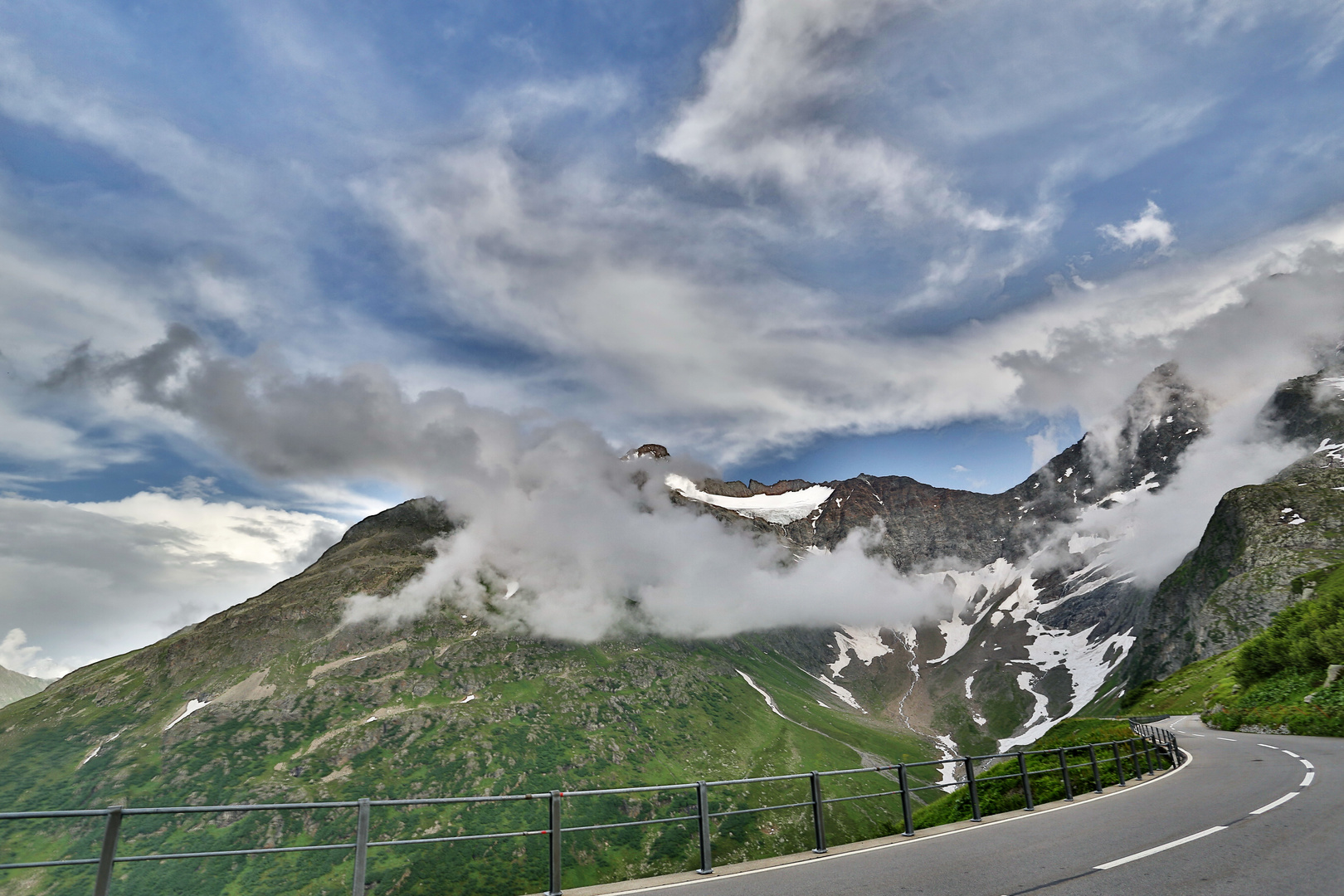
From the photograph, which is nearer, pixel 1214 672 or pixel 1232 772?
pixel 1232 772

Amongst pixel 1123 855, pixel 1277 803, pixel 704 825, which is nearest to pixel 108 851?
pixel 704 825

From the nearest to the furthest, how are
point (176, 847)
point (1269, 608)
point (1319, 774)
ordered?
1. point (1319, 774)
2. point (1269, 608)
3. point (176, 847)

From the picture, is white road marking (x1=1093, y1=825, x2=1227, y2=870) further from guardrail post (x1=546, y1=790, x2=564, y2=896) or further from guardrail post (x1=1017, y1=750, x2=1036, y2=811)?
guardrail post (x1=546, y1=790, x2=564, y2=896)

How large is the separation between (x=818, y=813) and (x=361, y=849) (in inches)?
357

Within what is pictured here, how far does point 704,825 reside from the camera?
13.0 m

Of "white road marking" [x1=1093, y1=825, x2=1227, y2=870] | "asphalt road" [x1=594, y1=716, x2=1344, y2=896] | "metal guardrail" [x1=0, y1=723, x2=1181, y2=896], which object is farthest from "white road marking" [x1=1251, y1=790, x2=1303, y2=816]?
"metal guardrail" [x1=0, y1=723, x2=1181, y2=896]

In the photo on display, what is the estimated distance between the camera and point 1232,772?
80.1 ft

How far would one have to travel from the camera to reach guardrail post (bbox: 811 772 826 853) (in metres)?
14.2

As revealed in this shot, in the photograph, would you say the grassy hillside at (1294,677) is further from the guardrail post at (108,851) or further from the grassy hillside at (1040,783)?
the guardrail post at (108,851)

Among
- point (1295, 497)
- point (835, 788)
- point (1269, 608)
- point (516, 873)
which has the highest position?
point (1295, 497)

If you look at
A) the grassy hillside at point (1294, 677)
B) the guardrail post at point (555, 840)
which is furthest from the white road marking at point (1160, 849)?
the grassy hillside at point (1294, 677)

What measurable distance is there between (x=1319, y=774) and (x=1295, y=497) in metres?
225

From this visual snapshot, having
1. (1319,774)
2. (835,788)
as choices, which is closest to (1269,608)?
(835,788)

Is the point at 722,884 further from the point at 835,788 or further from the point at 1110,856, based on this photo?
the point at 835,788
